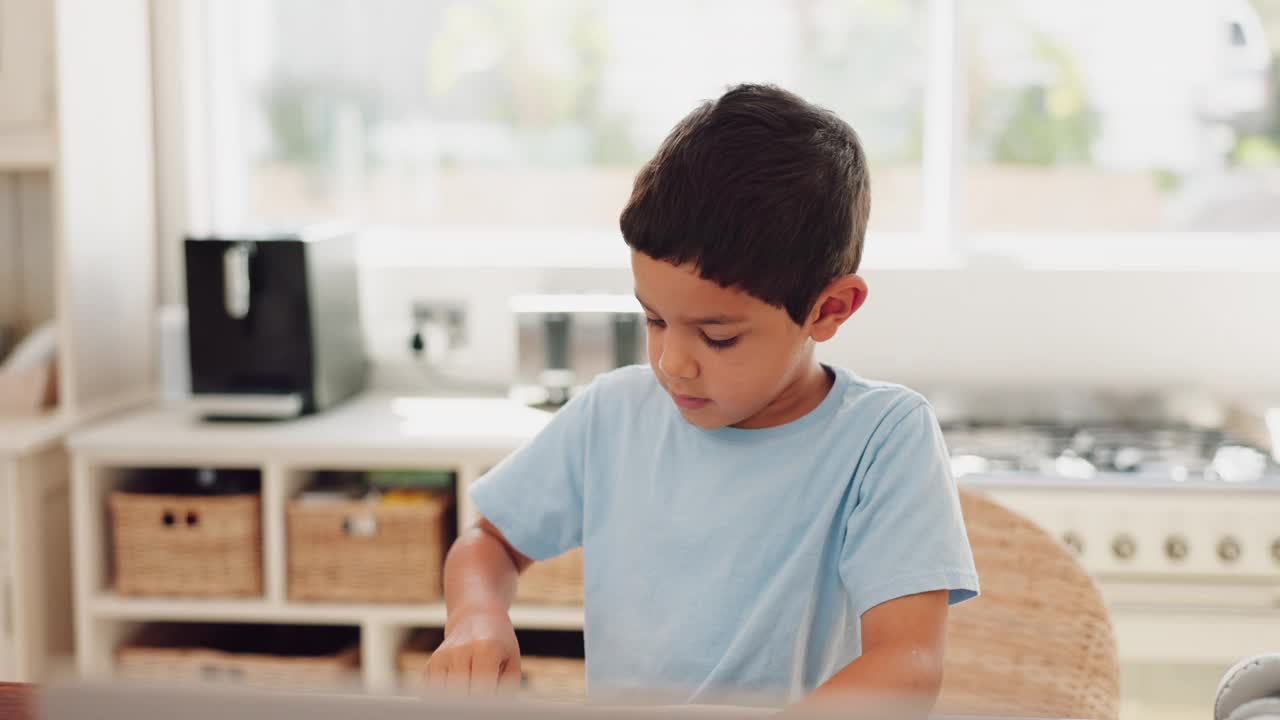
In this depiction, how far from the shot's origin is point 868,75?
2877mm

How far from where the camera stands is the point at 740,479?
102 cm

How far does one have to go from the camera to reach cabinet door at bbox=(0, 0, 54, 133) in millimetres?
2355

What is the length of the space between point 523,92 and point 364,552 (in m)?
1.22

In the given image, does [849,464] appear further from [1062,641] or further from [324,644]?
[324,644]

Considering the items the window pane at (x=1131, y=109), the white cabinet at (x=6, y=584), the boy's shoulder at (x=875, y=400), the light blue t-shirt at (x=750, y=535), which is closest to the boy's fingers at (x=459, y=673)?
the light blue t-shirt at (x=750, y=535)

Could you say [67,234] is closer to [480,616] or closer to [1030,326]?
[480,616]

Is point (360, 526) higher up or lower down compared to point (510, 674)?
lower down

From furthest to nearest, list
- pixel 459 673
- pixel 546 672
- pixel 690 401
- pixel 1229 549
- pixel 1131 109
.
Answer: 1. pixel 1131 109
2. pixel 546 672
3. pixel 1229 549
4. pixel 690 401
5. pixel 459 673

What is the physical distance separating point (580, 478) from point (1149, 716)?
1456mm

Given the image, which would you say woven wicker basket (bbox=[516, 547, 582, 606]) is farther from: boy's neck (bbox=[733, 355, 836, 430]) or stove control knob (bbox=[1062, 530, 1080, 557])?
boy's neck (bbox=[733, 355, 836, 430])

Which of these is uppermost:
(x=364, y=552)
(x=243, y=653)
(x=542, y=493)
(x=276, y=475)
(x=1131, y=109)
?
(x=1131, y=109)

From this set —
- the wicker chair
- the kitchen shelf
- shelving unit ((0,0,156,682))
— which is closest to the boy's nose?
the wicker chair

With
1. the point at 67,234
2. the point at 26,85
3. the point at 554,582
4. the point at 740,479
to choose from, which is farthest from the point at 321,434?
the point at 740,479

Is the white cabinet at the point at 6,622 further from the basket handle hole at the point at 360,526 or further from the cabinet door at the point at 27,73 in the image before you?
the cabinet door at the point at 27,73
